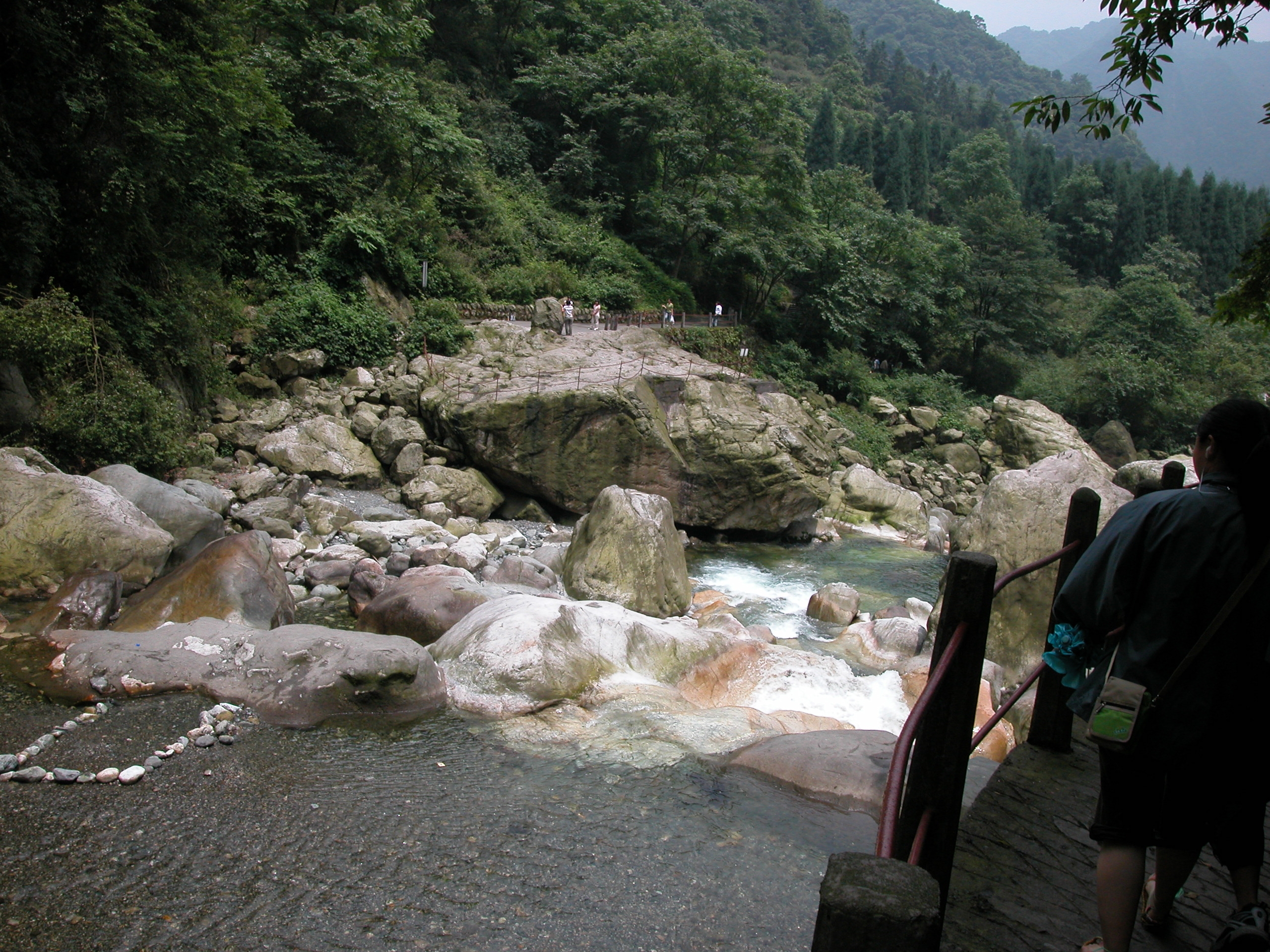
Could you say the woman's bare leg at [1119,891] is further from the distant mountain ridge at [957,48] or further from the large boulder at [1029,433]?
the distant mountain ridge at [957,48]

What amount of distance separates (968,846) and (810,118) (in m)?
65.0

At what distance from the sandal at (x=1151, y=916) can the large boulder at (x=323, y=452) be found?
45.2 feet

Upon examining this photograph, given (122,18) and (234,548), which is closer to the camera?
(234,548)

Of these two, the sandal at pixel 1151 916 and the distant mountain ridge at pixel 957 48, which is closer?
the sandal at pixel 1151 916

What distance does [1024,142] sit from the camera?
67.2 m

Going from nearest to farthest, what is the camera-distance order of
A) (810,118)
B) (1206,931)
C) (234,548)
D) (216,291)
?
1. (1206,931)
2. (234,548)
3. (216,291)
4. (810,118)

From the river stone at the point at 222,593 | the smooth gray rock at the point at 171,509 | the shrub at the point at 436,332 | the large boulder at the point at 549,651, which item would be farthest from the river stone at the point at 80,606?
the shrub at the point at 436,332

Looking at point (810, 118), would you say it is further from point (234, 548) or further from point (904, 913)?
point (904, 913)

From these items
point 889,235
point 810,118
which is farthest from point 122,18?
point 810,118

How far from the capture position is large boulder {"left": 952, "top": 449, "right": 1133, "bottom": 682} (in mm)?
7883

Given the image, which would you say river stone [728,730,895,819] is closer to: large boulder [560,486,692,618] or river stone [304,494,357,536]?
large boulder [560,486,692,618]

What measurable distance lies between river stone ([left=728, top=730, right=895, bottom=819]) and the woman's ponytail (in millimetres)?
3601

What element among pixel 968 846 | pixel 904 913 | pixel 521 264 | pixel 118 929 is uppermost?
pixel 521 264

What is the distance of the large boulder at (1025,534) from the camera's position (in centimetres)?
788
